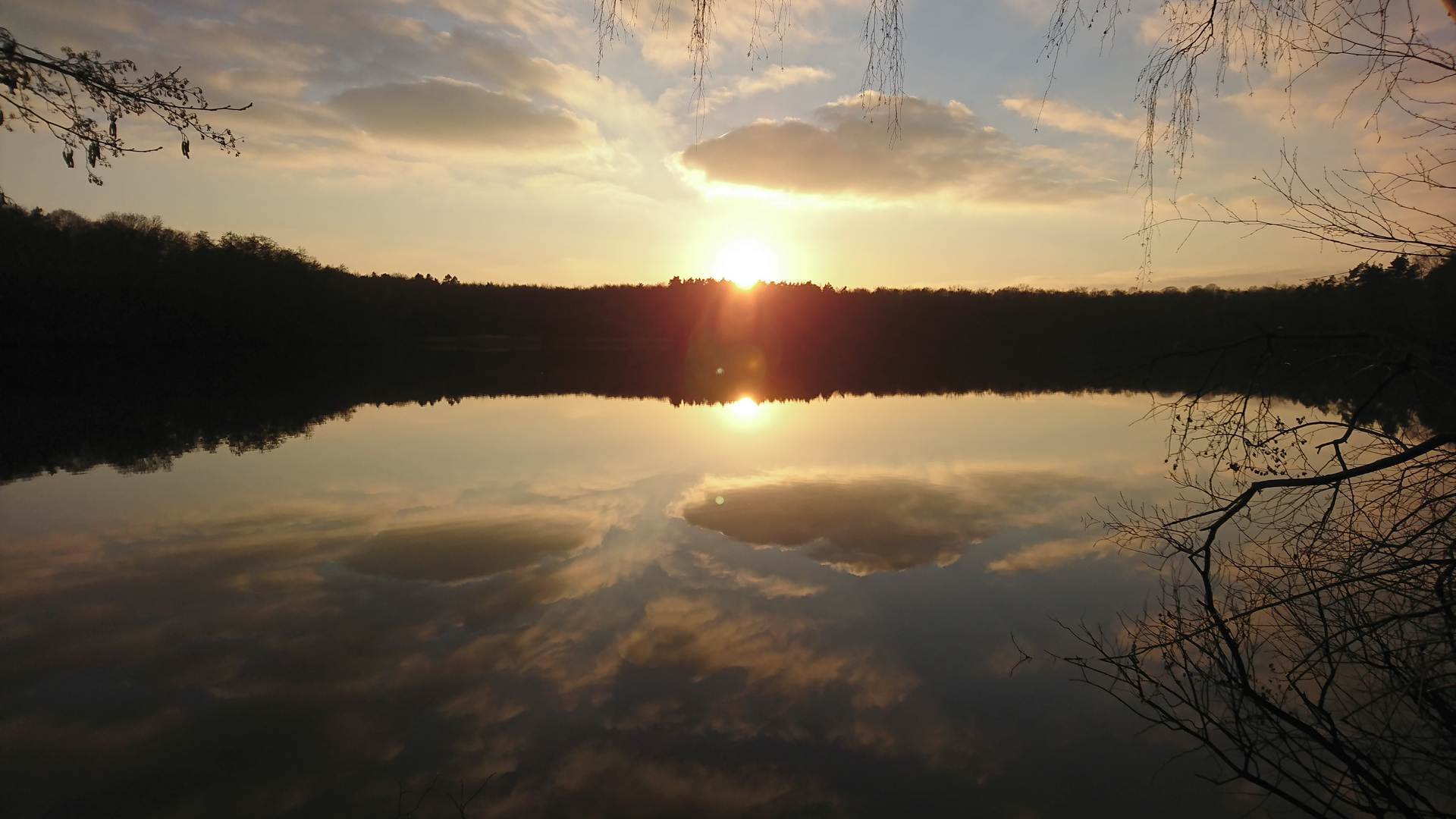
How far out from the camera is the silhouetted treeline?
18.2ft

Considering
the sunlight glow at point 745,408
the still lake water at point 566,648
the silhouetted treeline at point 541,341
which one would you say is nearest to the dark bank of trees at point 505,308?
the silhouetted treeline at point 541,341

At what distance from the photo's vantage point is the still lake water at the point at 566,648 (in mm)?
3527

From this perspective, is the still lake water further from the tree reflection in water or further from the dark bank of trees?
the dark bank of trees

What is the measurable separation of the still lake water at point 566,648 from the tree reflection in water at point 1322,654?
32cm

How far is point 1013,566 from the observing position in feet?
22.4

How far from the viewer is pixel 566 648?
4930mm

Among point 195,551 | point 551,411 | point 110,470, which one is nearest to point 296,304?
point 551,411

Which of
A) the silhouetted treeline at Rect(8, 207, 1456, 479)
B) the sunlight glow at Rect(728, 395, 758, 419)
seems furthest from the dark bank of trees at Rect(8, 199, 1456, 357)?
the sunlight glow at Rect(728, 395, 758, 419)

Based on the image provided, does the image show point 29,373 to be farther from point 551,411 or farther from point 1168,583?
point 1168,583

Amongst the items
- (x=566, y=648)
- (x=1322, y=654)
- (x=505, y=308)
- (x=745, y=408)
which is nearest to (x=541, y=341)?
(x=505, y=308)

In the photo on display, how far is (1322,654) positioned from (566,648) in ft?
15.7

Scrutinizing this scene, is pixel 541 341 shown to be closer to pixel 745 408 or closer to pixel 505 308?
pixel 505 308

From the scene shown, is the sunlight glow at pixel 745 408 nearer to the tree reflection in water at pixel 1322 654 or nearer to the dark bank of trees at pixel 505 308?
the dark bank of trees at pixel 505 308

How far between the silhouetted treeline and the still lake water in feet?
6.52
